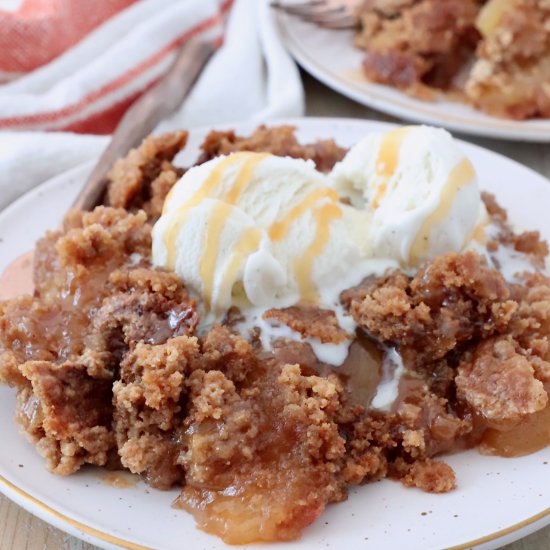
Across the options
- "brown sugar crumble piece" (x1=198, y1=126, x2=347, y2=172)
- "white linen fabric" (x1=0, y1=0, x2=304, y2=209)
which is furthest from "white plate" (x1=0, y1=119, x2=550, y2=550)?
"white linen fabric" (x1=0, y1=0, x2=304, y2=209)

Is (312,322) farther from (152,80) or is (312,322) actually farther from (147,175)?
(152,80)

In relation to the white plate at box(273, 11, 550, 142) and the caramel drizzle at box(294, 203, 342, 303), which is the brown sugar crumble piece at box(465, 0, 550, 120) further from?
the caramel drizzle at box(294, 203, 342, 303)

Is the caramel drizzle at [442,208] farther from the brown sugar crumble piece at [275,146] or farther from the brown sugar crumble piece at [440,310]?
the brown sugar crumble piece at [275,146]

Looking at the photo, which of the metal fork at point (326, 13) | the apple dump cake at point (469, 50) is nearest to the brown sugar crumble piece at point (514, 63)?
the apple dump cake at point (469, 50)

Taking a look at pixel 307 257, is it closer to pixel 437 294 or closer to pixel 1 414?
pixel 437 294

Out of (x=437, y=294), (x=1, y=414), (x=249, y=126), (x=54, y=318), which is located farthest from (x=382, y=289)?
(x=249, y=126)
